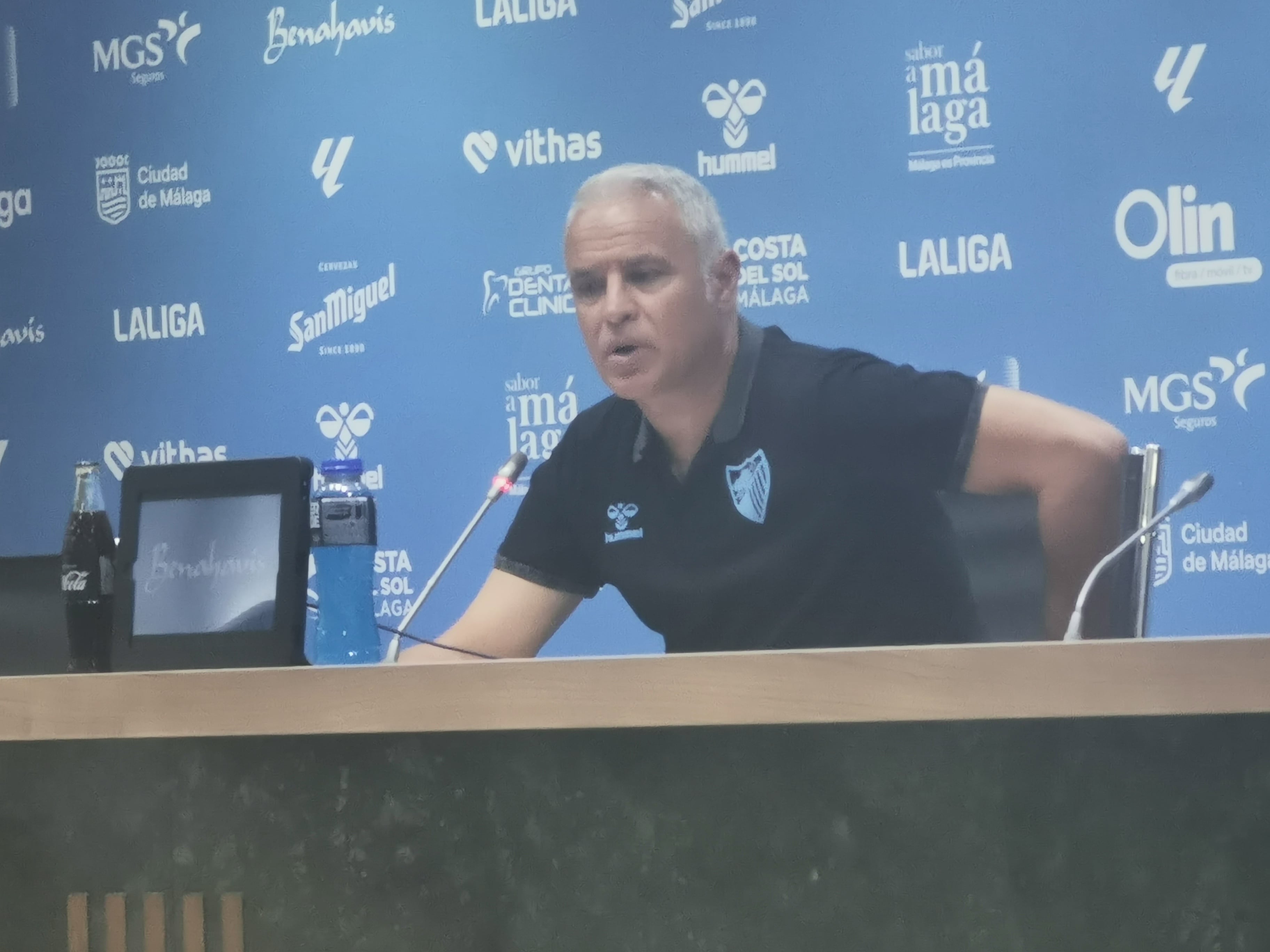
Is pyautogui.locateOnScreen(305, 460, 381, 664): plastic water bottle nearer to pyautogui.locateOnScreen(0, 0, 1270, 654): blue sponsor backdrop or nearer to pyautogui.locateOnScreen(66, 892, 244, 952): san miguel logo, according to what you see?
pyautogui.locateOnScreen(66, 892, 244, 952): san miguel logo

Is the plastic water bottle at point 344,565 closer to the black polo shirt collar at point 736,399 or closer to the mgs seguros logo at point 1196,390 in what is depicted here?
the black polo shirt collar at point 736,399

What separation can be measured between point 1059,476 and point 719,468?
771 millimetres

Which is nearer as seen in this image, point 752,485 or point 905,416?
point 905,416

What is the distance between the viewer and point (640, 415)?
2.33 m

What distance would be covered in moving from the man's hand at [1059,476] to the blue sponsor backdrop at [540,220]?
296mm

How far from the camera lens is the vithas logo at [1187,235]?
7.23 ft

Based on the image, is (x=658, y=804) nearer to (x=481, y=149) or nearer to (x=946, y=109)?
(x=946, y=109)

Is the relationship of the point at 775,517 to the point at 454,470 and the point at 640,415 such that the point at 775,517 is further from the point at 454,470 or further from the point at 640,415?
the point at 454,470

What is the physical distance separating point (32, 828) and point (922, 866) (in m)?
0.80

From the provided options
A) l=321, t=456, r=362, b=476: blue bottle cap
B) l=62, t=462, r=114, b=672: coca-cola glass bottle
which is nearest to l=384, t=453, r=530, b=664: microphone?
l=321, t=456, r=362, b=476: blue bottle cap

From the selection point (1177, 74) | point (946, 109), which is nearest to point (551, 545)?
point (946, 109)

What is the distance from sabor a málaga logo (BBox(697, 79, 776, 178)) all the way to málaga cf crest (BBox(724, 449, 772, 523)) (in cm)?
54

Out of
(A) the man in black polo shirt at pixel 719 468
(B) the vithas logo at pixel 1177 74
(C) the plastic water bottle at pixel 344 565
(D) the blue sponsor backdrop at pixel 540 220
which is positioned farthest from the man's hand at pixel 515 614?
(B) the vithas logo at pixel 1177 74

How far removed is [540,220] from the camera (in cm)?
252
